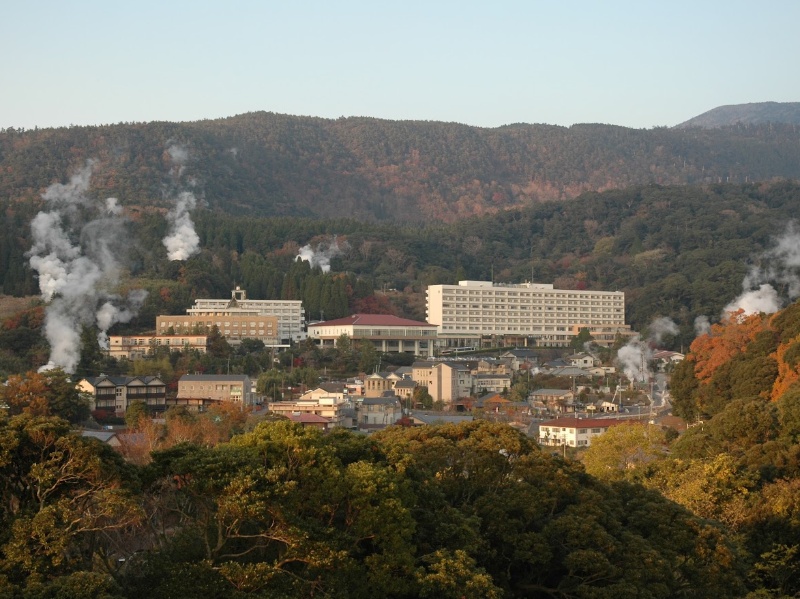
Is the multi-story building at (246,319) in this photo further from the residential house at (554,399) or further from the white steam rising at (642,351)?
the white steam rising at (642,351)

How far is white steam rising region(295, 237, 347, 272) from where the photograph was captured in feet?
313

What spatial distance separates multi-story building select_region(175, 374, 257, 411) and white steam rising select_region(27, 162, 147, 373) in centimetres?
574

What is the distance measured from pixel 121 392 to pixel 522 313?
38.9 metres

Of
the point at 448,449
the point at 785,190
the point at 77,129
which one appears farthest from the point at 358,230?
the point at 448,449

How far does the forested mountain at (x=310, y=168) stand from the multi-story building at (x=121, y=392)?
75907mm

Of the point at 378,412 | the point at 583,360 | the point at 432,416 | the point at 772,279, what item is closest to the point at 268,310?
the point at 583,360

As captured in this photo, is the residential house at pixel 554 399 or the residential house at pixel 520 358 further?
the residential house at pixel 520 358

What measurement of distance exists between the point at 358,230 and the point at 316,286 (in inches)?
1027

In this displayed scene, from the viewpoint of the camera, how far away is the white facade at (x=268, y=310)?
241ft

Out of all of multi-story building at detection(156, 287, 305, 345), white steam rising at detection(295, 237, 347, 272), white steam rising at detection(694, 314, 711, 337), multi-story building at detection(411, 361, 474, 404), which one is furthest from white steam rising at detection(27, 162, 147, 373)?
white steam rising at detection(694, 314, 711, 337)

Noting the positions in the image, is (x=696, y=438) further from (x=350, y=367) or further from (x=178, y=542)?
(x=350, y=367)

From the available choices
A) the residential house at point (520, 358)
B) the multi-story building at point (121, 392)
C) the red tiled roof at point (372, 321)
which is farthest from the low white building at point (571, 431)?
the red tiled roof at point (372, 321)

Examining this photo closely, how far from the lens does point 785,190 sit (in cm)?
12912

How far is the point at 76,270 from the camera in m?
76.2
